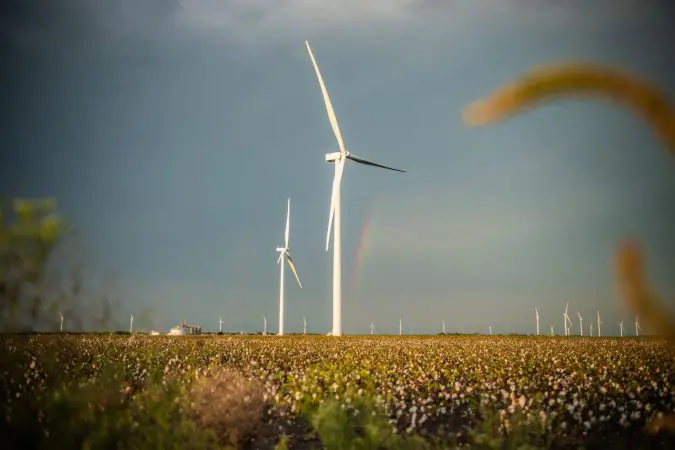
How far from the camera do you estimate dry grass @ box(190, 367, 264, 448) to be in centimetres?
796

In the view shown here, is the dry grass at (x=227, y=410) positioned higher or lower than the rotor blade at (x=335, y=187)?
lower

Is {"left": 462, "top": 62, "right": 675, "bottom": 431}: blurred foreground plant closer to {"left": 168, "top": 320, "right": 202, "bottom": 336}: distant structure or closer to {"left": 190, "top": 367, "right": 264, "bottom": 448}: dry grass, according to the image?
{"left": 190, "top": 367, "right": 264, "bottom": 448}: dry grass

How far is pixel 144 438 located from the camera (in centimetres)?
715

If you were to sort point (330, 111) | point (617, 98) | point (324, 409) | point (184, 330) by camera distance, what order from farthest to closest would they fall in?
point (184, 330) < point (330, 111) < point (324, 409) < point (617, 98)

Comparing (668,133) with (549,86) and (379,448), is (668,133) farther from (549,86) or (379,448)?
(379,448)

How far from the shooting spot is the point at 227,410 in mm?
8086

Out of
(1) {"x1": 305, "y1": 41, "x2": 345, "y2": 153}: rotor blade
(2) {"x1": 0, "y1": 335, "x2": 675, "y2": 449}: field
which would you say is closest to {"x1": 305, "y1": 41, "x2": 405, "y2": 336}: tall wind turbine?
(1) {"x1": 305, "y1": 41, "x2": 345, "y2": 153}: rotor blade

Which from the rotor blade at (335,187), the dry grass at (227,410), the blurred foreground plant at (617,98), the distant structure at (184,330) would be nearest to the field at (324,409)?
the dry grass at (227,410)

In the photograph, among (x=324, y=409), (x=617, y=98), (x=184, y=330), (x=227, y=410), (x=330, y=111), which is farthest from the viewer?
(x=184, y=330)

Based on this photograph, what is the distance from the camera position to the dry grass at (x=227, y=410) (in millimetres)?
7961

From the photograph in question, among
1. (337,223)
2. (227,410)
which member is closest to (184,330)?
(337,223)

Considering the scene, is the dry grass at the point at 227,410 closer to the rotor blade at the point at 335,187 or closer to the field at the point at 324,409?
the field at the point at 324,409

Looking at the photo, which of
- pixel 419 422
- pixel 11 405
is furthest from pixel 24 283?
pixel 419 422

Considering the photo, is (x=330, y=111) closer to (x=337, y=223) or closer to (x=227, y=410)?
(x=337, y=223)
